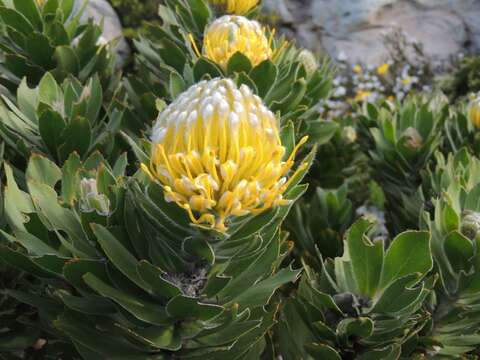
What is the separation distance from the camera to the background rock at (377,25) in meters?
7.18

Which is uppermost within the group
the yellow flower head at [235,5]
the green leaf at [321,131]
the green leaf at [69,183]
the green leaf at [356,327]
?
the yellow flower head at [235,5]

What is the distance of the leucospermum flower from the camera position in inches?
36.4

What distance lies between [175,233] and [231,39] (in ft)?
2.31

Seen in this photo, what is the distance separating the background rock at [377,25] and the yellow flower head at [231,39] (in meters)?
5.92

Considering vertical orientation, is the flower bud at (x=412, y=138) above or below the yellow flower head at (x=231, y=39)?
below

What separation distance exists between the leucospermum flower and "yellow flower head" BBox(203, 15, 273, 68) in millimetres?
607

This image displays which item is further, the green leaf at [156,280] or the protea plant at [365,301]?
the protea plant at [365,301]

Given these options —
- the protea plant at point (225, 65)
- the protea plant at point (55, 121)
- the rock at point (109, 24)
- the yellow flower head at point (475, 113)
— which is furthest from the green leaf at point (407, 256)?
the rock at point (109, 24)

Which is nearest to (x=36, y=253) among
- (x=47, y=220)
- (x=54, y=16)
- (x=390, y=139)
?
(x=47, y=220)

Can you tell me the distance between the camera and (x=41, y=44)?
68.1 inches

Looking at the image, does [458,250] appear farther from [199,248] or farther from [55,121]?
[55,121]

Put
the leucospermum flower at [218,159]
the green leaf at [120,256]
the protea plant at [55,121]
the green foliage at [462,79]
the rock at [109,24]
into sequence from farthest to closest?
the green foliage at [462,79] → the rock at [109,24] → the protea plant at [55,121] → the green leaf at [120,256] → the leucospermum flower at [218,159]

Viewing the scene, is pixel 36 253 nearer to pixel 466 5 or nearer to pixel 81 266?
pixel 81 266

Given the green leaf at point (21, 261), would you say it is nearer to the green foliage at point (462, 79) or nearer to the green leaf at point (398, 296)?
the green leaf at point (398, 296)
